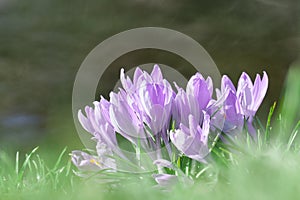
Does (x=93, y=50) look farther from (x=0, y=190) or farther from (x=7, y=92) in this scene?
(x=0, y=190)

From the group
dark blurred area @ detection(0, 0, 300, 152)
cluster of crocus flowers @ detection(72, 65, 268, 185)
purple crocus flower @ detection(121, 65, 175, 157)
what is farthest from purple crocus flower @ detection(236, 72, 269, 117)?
dark blurred area @ detection(0, 0, 300, 152)

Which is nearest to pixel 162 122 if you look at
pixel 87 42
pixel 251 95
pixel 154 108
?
pixel 154 108

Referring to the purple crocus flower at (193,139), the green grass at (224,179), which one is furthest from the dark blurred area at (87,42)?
the purple crocus flower at (193,139)

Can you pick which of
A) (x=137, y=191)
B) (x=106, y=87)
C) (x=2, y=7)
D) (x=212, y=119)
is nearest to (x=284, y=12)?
(x=106, y=87)

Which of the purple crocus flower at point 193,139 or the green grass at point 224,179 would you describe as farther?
the purple crocus flower at point 193,139

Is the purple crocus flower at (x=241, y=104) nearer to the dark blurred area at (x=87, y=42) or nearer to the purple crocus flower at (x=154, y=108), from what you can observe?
the purple crocus flower at (x=154, y=108)

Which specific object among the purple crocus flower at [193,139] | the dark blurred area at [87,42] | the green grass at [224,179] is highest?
the dark blurred area at [87,42]

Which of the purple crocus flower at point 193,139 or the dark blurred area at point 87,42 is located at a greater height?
the dark blurred area at point 87,42
